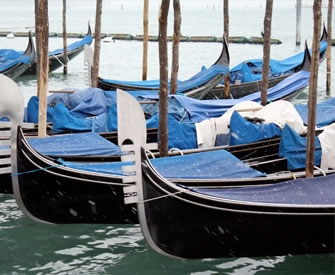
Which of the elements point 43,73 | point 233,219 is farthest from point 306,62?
point 233,219

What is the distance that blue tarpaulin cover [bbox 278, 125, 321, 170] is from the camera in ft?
21.6

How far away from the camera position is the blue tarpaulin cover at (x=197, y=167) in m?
5.82

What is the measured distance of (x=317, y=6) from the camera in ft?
19.3

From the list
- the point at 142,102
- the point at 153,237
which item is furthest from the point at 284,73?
the point at 153,237

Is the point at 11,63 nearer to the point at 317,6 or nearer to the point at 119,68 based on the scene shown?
the point at 119,68

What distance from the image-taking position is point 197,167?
598 cm

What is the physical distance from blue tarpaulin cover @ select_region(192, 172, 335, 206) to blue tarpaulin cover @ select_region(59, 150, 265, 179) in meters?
0.47

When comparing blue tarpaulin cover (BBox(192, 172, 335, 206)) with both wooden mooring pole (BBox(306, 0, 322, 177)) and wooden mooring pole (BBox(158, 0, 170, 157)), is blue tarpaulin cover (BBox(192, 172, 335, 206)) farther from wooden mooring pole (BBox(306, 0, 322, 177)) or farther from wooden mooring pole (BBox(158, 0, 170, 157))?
wooden mooring pole (BBox(158, 0, 170, 157))

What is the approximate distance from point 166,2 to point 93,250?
267cm

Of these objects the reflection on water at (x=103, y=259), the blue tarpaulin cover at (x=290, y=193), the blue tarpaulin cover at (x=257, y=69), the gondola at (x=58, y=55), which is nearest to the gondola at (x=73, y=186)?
the reflection on water at (x=103, y=259)

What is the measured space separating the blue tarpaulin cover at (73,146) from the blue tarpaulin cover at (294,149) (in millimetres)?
1800

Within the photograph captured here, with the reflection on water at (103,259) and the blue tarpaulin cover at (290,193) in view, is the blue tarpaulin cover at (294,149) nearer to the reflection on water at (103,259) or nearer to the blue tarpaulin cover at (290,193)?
the blue tarpaulin cover at (290,193)

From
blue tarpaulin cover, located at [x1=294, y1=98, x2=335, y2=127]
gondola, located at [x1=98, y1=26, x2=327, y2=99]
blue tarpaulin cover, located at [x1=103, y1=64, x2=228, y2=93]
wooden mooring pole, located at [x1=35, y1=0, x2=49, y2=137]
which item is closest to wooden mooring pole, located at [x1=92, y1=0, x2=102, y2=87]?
gondola, located at [x1=98, y1=26, x2=327, y2=99]

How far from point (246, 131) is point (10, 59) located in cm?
1045
